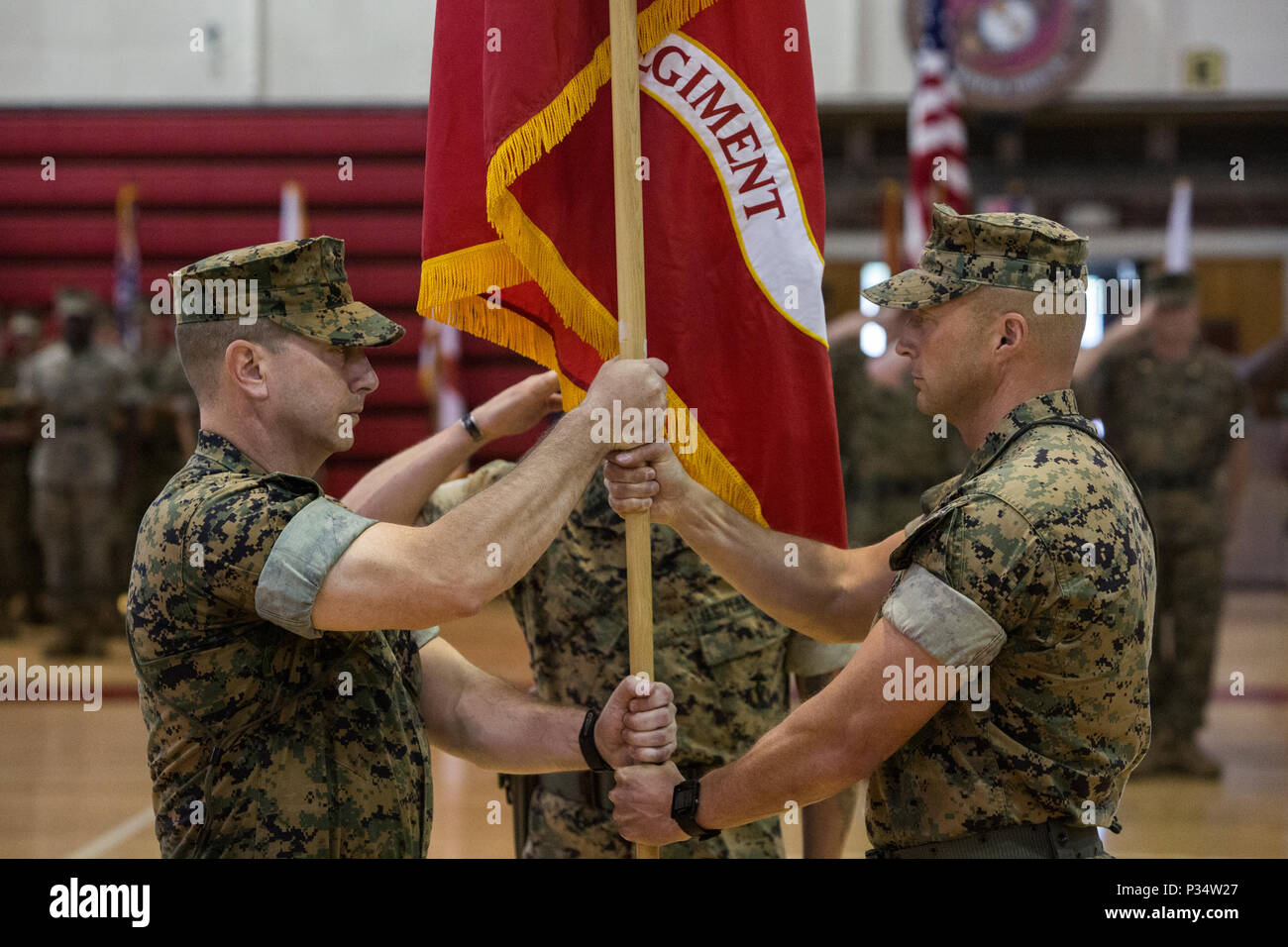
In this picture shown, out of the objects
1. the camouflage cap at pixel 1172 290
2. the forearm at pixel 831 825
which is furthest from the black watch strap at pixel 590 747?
the camouflage cap at pixel 1172 290

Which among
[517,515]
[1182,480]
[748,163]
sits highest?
[748,163]

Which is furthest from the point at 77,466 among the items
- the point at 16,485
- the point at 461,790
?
the point at 461,790

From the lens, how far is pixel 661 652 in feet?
7.48

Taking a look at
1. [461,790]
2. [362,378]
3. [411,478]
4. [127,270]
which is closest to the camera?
[362,378]

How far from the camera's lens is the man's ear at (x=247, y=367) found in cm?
182

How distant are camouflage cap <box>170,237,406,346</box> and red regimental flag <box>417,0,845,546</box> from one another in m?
0.31

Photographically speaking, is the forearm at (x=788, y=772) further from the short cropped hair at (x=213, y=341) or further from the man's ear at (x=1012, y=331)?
the short cropped hair at (x=213, y=341)

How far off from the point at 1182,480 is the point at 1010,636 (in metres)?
4.03

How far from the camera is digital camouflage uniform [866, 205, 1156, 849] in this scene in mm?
1663

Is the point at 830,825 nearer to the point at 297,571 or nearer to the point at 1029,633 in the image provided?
the point at 1029,633

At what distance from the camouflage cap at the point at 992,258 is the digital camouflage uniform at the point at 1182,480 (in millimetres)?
3782

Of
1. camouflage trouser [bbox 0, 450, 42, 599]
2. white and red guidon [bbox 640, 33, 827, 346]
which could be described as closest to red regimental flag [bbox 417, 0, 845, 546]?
white and red guidon [bbox 640, 33, 827, 346]

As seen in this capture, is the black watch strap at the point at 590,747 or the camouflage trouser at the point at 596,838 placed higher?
the black watch strap at the point at 590,747

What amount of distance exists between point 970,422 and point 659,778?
0.73m
